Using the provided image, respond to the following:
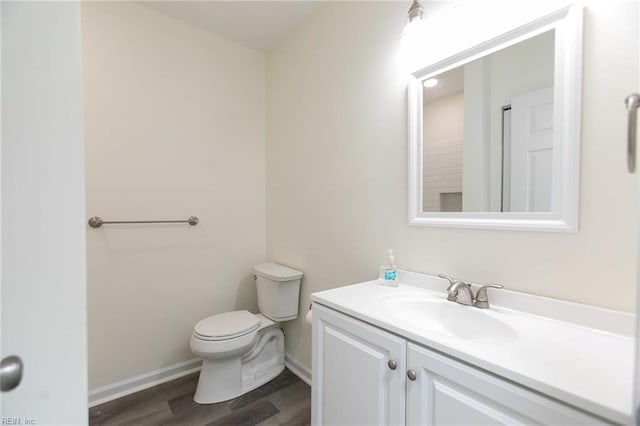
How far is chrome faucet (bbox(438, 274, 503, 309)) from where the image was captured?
102 cm

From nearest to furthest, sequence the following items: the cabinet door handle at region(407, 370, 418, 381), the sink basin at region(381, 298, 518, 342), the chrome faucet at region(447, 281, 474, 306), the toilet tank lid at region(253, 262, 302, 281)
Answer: the cabinet door handle at region(407, 370, 418, 381), the sink basin at region(381, 298, 518, 342), the chrome faucet at region(447, 281, 474, 306), the toilet tank lid at region(253, 262, 302, 281)

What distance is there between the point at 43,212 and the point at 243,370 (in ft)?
5.69

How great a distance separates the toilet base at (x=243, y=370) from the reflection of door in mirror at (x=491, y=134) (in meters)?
1.48

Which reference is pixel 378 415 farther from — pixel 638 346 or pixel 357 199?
pixel 357 199

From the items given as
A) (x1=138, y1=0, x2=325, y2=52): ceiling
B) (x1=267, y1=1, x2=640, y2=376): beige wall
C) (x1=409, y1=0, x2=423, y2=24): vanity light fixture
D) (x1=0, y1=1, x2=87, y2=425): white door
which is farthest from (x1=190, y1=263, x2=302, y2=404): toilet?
(x1=138, y1=0, x2=325, y2=52): ceiling

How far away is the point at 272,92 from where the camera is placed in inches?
90.3

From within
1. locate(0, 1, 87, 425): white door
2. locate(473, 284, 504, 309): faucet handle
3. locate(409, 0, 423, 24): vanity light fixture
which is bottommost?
locate(473, 284, 504, 309): faucet handle

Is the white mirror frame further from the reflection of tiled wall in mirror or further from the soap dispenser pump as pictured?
the soap dispenser pump

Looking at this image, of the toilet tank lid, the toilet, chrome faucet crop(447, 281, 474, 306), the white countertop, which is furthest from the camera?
the toilet tank lid

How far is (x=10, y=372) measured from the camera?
0.42 m

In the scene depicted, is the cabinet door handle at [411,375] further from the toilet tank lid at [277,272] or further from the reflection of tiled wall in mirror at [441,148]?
the toilet tank lid at [277,272]

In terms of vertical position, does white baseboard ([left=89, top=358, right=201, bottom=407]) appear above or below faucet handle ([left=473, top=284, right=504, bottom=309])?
below

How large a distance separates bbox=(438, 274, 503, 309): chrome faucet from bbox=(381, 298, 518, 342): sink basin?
2cm

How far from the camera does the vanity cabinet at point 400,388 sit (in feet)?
2.02
